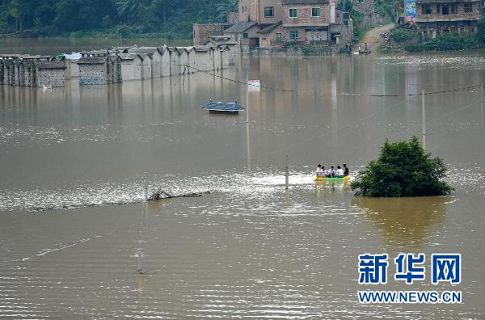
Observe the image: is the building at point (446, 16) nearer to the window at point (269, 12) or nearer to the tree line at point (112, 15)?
the window at point (269, 12)

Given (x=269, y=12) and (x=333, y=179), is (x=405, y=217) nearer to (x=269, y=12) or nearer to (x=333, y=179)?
(x=333, y=179)

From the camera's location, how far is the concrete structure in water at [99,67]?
70.1 m

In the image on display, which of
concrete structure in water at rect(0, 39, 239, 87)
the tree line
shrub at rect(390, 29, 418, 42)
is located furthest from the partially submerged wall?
the tree line

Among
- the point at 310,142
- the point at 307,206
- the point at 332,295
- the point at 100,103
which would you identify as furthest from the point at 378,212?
the point at 100,103

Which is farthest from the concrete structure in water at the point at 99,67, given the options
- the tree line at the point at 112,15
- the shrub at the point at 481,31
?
the tree line at the point at 112,15

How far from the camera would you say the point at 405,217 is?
30469 mm

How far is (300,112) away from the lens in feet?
180

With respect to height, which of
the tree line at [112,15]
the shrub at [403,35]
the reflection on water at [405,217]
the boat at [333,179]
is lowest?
the reflection on water at [405,217]

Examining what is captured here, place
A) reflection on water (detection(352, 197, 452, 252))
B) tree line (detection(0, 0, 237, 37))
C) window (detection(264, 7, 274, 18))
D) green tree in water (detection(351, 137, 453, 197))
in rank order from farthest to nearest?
tree line (detection(0, 0, 237, 37))
window (detection(264, 7, 274, 18))
green tree in water (detection(351, 137, 453, 197))
reflection on water (detection(352, 197, 452, 252))

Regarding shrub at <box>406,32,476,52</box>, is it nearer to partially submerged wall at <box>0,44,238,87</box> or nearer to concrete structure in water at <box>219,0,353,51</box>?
concrete structure in water at <box>219,0,353,51</box>

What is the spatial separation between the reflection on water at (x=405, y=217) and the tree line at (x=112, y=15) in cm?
8376

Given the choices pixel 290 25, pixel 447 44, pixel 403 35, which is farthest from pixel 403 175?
pixel 290 25

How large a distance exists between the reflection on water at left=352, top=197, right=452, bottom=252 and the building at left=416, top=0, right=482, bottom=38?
6013cm

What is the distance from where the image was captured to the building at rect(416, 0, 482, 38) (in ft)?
298
